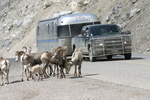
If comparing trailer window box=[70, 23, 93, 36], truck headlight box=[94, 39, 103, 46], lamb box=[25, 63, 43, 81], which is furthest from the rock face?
lamb box=[25, 63, 43, 81]

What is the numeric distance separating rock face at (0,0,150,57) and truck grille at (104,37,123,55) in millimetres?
8984

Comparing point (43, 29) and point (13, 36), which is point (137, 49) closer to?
point (43, 29)

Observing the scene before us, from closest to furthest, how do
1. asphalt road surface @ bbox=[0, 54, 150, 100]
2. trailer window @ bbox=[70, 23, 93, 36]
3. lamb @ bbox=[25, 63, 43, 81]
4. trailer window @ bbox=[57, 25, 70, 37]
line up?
asphalt road surface @ bbox=[0, 54, 150, 100] < lamb @ bbox=[25, 63, 43, 81] < trailer window @ bbox=[70, 23, 93, 36] < trailer window @ bbox=[57, 25, 70, 37]

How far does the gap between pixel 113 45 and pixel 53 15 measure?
1619cm

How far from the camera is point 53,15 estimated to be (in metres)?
38.6

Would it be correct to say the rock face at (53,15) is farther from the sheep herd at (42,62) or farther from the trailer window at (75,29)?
the sheep herd at (42,62)

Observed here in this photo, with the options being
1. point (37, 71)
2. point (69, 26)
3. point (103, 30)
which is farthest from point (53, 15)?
point (37, 71)

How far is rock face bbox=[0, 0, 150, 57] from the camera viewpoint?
121ft

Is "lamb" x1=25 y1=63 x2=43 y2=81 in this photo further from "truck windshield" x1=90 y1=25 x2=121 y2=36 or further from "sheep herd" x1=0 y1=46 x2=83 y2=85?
"truck windshield" x1=90 y1=25 x2=121 y2=36

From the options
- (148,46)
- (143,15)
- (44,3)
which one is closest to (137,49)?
(148,46)

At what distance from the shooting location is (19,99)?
11039mm

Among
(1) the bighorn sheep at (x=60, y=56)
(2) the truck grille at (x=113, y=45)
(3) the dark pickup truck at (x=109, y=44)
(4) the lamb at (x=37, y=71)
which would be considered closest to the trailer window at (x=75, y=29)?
(3) the dark pickup truck at (x=109, y=44)

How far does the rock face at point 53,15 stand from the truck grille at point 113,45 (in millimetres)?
8984

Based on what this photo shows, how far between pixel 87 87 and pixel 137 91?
1.78 meters
